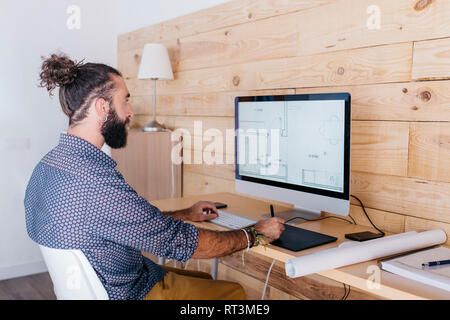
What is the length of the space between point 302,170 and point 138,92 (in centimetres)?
188

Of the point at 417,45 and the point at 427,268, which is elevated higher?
the point at 417,45

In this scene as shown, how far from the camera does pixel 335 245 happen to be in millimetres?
1426

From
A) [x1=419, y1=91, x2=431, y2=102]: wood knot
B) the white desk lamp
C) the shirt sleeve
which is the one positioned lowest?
the shirt sleeve

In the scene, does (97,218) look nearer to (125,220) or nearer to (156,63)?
(125,220)

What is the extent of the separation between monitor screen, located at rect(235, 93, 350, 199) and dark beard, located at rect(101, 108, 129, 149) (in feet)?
1.91

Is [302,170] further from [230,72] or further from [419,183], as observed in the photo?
[230,72]

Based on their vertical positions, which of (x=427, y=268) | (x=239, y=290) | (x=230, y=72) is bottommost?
(x=239, y=290)

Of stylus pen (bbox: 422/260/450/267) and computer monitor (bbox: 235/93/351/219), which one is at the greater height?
computer monitor (bbox: 235/93/351/219)

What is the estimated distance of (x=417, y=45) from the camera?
155 cm

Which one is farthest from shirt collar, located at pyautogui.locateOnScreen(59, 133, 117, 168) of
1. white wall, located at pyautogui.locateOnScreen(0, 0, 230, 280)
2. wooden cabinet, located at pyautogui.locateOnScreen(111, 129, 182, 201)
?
white wall, located at pyautogui.locateOnScreen(0, 0, 230, 280)

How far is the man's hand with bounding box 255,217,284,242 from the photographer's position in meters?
1.46

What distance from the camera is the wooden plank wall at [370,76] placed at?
5.00ft

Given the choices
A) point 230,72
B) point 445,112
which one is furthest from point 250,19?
point 445,112

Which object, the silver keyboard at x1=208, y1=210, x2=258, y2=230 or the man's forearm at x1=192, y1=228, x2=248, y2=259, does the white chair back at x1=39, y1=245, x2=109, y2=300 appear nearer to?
the man's forearm at x1=192, y1=228, x2=248, y2=259
